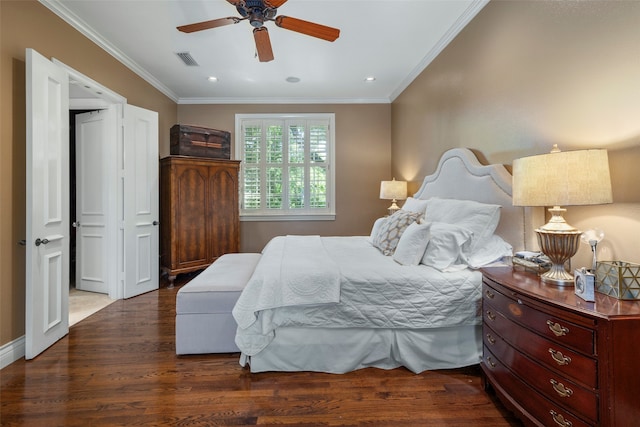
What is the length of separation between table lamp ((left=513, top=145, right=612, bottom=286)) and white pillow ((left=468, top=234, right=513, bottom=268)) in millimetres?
540

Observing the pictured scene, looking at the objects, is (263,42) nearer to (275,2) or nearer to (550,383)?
(275,2)

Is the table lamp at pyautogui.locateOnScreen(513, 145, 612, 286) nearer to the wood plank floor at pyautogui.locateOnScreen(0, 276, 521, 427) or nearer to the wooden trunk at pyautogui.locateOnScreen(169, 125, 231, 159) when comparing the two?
the wood plank floor at pyautogui.locateOnScreen(0, 276, 521, 427)

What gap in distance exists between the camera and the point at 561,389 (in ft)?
3.94

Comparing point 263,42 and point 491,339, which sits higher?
point 263,42

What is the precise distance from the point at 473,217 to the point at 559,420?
4.42 feet

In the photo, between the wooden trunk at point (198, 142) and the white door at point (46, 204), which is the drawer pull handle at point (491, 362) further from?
the wooden trunk at point (198, 142)

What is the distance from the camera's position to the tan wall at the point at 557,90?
56.0 inches

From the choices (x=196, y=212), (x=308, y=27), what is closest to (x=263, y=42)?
(x=308, y=27)

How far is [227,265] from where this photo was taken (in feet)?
9.00

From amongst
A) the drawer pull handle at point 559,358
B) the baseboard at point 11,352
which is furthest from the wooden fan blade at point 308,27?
the baseboard at point 11,352

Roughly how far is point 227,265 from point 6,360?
1.61m

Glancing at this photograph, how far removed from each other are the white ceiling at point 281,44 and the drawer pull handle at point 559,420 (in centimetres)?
288

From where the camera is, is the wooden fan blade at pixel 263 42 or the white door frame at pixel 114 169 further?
the white door frame at pixel 114 169

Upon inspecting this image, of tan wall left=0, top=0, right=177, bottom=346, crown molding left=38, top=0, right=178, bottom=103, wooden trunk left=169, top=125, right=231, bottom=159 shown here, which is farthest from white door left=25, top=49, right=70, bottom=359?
wooden trunk left=169, top=125, right=231, bottom=159
